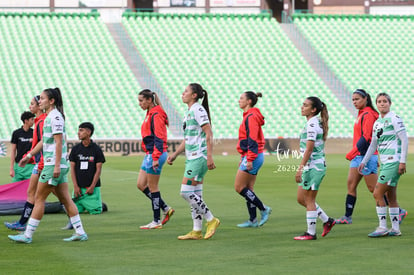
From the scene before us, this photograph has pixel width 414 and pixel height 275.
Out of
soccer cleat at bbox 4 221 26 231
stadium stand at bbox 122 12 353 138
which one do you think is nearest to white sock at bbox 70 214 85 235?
soccer cleat at bbox 4 221 26 231

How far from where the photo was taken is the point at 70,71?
133 feet

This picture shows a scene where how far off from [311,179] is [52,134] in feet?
11.0

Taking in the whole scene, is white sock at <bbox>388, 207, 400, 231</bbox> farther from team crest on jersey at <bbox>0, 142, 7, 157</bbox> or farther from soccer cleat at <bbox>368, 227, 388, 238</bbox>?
team crest on jersey at <bbox>0, 142, 7, 157</bbox>

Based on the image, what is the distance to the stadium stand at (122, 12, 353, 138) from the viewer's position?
38.8 m

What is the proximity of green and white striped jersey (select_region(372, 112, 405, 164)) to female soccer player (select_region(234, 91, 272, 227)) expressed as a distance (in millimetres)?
1866

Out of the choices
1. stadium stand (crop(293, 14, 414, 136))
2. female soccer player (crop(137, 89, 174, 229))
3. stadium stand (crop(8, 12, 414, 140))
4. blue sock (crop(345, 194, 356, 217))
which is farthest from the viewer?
stadium stand (crop(293, 14, 414, 136))

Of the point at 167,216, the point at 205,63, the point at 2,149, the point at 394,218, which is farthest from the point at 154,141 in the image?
the point at 205,63

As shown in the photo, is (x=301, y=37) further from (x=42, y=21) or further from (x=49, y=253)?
(x=49, y=253)

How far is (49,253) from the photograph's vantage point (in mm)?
9062

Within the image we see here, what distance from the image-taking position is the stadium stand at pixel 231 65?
127 feet

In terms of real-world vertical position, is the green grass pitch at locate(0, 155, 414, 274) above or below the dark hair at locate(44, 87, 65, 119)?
below

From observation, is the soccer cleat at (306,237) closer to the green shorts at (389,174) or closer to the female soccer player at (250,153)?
the green shorts at (389,174)

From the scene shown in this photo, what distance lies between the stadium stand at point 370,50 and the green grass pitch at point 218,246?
26.7 metres

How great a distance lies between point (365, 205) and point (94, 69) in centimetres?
2783
